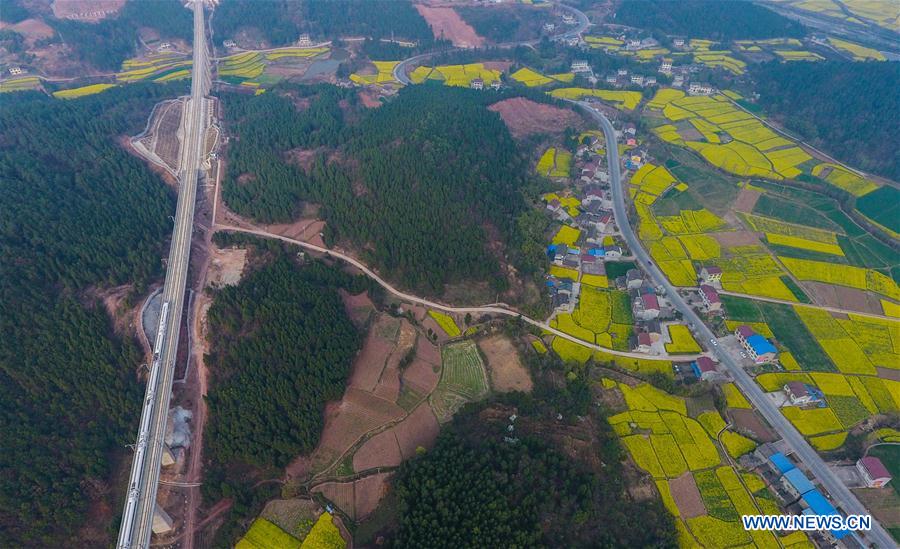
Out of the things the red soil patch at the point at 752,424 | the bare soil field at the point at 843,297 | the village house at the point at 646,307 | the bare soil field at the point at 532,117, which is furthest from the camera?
the bare soil field at the point at 532,117

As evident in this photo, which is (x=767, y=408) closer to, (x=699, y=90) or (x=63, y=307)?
(x=63, y=307)

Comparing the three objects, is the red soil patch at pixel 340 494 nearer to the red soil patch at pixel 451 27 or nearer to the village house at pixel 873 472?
the village house at pixel 873 472

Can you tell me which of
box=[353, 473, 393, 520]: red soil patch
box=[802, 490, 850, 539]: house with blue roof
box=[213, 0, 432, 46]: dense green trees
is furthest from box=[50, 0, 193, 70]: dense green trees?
box=[802, 490, 850, 539]: house with blue roof

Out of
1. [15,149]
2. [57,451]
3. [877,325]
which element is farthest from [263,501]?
[877,325]

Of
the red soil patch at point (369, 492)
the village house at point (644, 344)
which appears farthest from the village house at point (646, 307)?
the red soil patch at point (369, 492)

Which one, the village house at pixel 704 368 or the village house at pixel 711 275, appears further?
the village house at pixel 711 275

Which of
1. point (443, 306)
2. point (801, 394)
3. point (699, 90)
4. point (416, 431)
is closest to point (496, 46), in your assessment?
point (699, 90)

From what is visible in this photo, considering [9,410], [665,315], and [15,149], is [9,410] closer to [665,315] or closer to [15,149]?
[15,149]
